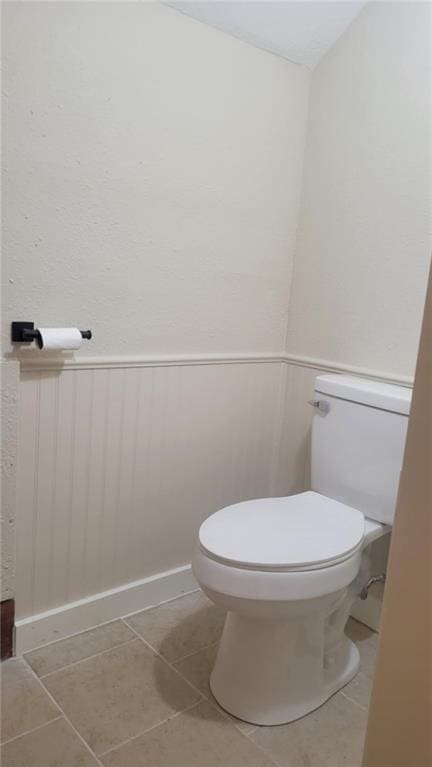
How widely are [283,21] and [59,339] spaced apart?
4.02ft

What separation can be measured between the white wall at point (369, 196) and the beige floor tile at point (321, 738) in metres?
0.97

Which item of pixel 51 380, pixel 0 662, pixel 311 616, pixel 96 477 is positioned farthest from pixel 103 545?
pixel 311 616

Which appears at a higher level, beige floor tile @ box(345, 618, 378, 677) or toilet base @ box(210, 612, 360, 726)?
toilet base @ box(210, 612, 360, 726)

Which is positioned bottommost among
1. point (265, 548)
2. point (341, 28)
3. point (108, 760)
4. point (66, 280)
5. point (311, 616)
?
point (108, 760)

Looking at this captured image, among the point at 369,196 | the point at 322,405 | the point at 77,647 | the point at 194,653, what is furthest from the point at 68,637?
the point at 369,196

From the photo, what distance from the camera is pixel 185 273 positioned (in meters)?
1.77

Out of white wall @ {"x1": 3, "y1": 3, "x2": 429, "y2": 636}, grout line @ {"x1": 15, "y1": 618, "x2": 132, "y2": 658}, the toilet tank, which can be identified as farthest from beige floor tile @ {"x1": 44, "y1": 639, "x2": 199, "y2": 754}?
the toilet tank

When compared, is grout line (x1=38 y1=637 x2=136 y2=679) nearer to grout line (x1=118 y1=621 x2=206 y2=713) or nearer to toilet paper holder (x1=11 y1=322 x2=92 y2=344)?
grout line (x1=118 y1=621 x2=206 y2=713)

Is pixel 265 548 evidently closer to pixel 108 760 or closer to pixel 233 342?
pixel 108 760

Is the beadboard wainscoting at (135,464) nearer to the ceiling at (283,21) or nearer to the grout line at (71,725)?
the grout line at (71,725)

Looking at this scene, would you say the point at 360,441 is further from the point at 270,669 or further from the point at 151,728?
the point at 151,728

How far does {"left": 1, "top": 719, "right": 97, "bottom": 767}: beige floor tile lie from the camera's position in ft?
4.06

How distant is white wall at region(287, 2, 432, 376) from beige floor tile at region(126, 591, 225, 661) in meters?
0.96

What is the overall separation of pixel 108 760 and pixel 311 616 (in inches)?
22.9
